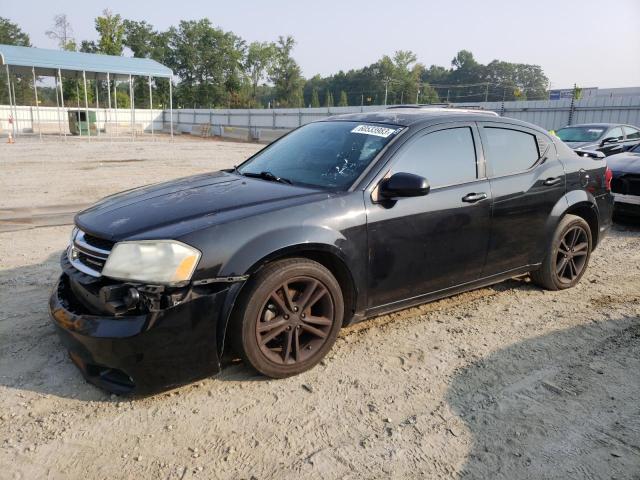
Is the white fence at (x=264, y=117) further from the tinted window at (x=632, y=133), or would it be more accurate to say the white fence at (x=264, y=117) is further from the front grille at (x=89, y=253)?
the front grille at (x=89, y=253)

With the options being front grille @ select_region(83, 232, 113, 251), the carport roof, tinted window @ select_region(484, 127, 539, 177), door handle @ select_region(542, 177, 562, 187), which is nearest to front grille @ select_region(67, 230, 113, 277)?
front grille @ select_region(83, 232, 113, 251)

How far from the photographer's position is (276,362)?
10.2 feet

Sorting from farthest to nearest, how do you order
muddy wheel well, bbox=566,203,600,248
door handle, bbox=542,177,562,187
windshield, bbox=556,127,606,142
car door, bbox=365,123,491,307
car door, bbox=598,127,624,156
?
windshield, bbox=556,127,606,142 < car door, bbox=598,127,624,156 < muddy wheel well, bbox=566,203,600,248 < door handle, bbox=542,177,562,187 < car door, bbox=365,123,491,307

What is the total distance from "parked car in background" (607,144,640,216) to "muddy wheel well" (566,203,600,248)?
3.01 metres

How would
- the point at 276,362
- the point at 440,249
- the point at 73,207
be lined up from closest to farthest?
the point at 276,362 < the point at 440,249 < the point at 73,207

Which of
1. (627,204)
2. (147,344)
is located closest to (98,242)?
(147,344)

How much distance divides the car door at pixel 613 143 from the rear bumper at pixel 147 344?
467 inches

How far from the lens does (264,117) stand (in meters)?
43.2

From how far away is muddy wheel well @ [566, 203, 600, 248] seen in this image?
485 centimetres

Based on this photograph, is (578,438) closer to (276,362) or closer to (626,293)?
(276,362)

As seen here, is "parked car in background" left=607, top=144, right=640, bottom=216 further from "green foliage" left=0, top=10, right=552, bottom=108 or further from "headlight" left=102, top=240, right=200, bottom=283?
"green foliage" left=0, top=10, right=552, bottom=108

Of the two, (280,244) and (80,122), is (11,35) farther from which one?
(280,244)

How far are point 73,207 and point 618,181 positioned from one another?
901 cm

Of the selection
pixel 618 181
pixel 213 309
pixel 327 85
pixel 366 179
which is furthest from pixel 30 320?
pixel 327 85
